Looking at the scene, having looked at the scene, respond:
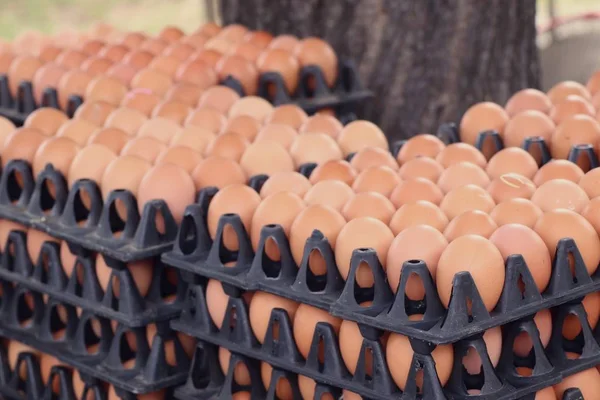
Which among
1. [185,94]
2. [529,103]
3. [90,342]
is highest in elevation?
[185,94]

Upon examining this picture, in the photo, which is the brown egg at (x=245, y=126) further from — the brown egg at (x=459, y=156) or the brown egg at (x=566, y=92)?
the brown egg at (x=566, y=92)

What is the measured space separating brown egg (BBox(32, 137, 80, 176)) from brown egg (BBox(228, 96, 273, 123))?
0.49m

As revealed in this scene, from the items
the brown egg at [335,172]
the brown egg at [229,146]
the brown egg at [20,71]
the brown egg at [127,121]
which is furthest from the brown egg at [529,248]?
the brown egg at [20,71]

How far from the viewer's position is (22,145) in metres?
2.65

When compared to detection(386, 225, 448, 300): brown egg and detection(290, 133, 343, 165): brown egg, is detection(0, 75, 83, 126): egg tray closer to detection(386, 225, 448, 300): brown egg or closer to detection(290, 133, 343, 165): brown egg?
detection(290, 133, 343, 165): brown egg

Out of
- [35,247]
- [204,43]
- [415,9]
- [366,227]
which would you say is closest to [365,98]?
[415,9]

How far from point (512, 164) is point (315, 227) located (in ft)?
1.68

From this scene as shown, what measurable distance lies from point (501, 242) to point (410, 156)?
63 centimetres

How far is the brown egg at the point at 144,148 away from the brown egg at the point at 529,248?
98 cm

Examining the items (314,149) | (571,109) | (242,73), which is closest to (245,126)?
(314,149)

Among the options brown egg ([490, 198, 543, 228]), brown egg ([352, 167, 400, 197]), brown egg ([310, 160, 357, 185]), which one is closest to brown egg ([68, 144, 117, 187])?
brown egg ([310, 160, 357, 185])

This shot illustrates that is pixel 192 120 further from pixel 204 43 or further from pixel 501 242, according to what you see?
pixel 501 242

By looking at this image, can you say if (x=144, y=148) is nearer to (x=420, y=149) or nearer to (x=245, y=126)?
(x=245, y=126)

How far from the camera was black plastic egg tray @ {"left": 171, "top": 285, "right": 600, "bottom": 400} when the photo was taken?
177cm
